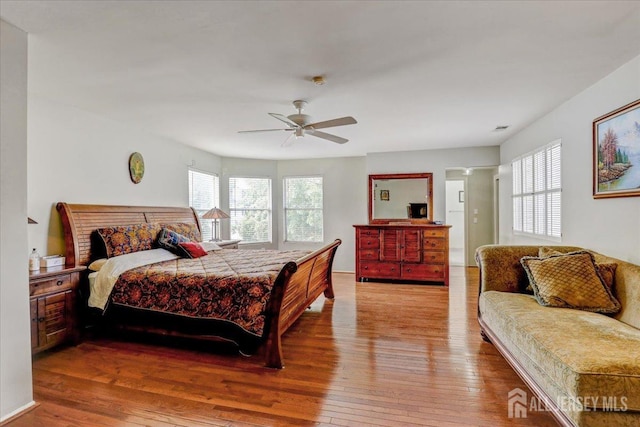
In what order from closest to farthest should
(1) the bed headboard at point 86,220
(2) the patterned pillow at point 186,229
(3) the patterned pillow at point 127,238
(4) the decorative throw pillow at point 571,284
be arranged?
(4) the decorative throw pillow at point 571,284
(1) the bed headboard at point 86,220
(3) the patterned pillow at point 127,238
(2) the patterned pillow at point 186,229

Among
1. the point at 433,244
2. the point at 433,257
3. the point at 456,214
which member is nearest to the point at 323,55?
the point at 433,244

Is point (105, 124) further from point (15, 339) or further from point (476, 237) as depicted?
point (476, 237)

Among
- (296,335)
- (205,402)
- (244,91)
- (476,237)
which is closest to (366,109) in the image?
(244,91)

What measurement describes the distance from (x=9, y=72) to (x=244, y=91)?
64.9 inches

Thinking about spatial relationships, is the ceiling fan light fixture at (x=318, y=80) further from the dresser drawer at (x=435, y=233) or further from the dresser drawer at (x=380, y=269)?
the dresser drawer at (x=380, y=269)

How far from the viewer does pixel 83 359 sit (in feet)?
8.93

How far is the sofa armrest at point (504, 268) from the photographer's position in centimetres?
293

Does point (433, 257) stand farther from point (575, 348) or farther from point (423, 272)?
point (575, 348)

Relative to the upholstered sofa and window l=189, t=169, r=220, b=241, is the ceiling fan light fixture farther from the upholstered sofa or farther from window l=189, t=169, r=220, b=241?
window l=189, t=169, r=220, b=241

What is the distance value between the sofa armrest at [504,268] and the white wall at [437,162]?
9.47ft

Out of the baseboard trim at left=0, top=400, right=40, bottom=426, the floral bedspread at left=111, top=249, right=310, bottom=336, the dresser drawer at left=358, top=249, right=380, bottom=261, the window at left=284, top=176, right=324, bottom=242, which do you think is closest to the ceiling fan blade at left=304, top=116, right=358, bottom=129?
the floral bedspread at left=111, top=249, right=310, bottom=336

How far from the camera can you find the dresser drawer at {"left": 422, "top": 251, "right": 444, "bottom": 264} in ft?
17.6

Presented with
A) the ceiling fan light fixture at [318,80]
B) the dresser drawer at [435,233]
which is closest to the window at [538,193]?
the dresser drawer at [435,233]

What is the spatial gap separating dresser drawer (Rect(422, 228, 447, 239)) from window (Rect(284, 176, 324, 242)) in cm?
233
